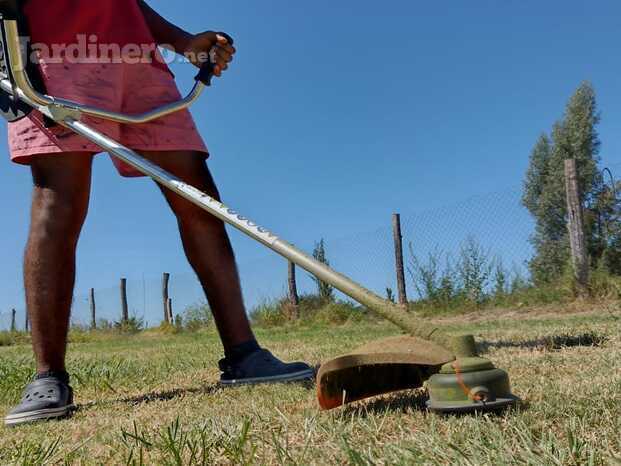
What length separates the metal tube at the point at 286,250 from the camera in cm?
137

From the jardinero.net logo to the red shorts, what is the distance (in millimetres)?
25

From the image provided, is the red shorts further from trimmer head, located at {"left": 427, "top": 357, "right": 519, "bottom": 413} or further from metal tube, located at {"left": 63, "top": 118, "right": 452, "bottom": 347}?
trimmer head, located at {"left": 427, "top": 357, "right": 519, "bottom": 413}

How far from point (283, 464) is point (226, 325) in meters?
1.22

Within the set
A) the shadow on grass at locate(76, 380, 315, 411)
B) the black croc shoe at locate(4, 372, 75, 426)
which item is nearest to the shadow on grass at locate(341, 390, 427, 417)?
the shadow on grass at locate(76, 380, 315, 411)

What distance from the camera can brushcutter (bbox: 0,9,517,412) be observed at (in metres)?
1.20

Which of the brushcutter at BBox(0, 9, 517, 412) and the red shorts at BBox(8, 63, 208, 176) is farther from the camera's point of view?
the red shorts at BBox(8, 63, 208, 176)

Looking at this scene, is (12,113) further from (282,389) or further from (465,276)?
(465,276)

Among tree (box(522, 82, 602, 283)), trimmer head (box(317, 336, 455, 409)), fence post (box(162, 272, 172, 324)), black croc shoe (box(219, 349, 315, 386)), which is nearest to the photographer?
trimmer head (box(317, 336, 455, 409))

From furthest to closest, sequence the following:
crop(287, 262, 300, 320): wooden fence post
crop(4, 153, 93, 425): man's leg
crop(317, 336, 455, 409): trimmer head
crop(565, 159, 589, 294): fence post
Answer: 1. crop(287, 262, 300, 320): wooden fence post
2. crop(565, 159, 589, 294): fence post
3. crop(4, 153, 93, 425): man's leg
4. crop(317, 336, 455, 409): trimmer head

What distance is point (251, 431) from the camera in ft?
4.29

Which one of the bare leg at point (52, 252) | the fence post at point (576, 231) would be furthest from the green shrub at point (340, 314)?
the bare leg at point (52, 252)

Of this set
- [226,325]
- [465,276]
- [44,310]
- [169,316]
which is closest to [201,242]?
[226,325]

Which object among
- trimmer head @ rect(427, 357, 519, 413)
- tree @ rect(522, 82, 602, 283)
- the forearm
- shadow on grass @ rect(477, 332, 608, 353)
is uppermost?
tree @ rect(522, 82, 602, 283)

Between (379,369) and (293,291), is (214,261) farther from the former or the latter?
(293,291)
